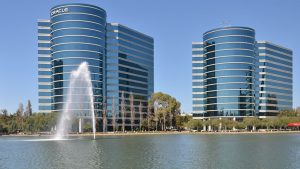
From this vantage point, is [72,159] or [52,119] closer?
→ [72,159]

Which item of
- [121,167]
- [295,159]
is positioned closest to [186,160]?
[121,167]

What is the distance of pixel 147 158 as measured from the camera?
6259 centimetres

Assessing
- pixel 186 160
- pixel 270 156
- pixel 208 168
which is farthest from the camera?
pixel 270 156

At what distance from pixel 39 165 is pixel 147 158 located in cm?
1601

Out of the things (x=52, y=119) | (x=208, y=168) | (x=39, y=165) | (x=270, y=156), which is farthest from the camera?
(x=52, y=119)

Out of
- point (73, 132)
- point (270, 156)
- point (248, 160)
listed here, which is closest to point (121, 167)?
point (248, 160)

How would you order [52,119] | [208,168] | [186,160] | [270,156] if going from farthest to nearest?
[52,119] → [270,156] → [186,160] → [208,168]

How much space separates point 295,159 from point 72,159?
3222cm

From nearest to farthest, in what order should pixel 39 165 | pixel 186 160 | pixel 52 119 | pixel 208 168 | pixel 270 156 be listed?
1. pixel 208 168
2. pixel 39 165
3. pixel 186 160
4. pixel 270 156
5. pixel 52 119

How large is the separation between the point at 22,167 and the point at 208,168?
2380cm

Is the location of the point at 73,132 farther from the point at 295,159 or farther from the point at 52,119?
the point at 295,159

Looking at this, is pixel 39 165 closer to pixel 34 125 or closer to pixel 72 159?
pixel 72 159

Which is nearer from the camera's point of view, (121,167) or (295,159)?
(121,167)

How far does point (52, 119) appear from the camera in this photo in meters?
190
